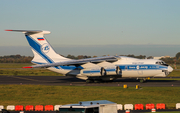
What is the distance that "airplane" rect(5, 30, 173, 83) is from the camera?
37.7 meters

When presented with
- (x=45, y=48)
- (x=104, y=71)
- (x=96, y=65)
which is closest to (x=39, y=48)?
(x=45, y=48)

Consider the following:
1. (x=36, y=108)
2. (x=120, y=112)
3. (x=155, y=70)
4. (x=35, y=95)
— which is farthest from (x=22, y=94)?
(x=155, y=70)

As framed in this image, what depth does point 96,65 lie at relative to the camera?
39406 mm

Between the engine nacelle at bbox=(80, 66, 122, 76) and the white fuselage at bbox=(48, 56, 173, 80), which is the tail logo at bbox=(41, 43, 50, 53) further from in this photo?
the engine nacelle at bbox=(80, 66, 122, 76)

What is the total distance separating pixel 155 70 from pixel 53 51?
57.3 feet

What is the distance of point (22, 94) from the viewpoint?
27.7 m

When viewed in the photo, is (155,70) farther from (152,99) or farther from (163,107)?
(163,107)

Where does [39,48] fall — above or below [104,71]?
above

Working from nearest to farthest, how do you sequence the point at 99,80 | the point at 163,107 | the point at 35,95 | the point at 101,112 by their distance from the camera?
the point at 101,112 → the point at 163,107 → the point at 35,95 → the point at 99,80

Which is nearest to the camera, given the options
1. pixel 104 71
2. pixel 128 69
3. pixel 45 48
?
pixel 128 69

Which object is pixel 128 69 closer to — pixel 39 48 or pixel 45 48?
pixel 45 48

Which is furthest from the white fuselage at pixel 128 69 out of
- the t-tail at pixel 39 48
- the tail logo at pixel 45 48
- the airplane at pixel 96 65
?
the tail logo at pixel 45 48

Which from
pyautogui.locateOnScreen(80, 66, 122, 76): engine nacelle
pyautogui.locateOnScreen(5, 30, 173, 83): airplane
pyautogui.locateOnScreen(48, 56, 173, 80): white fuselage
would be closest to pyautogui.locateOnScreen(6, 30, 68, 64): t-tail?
pyautogui.locateOnScreen(5, 30, 173, 83): airplane

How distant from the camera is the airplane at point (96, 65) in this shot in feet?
124
